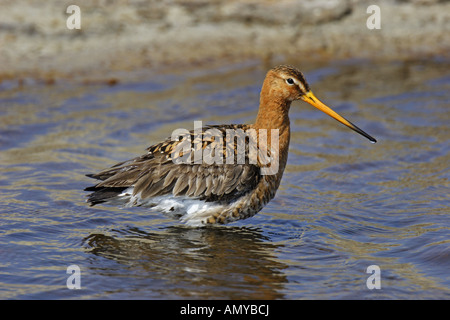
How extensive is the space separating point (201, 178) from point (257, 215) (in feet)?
3.71

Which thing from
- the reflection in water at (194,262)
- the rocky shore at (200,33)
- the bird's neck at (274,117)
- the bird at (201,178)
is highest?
the rocky shore at (200,33)

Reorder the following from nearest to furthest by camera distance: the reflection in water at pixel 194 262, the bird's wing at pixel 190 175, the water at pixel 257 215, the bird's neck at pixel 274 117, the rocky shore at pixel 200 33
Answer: the reflection in water at pixel 194 262, the water at pixel 257 215, the bird's wing at pixel 190 175, the bird's neck at pixel 274 117, the rocky shore at pixel 200 33

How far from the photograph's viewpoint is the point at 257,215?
27.2ft

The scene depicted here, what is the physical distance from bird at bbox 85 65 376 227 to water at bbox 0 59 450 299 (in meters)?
0.33

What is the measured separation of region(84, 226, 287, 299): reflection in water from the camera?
6285mm

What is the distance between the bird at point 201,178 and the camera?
7.41 meters

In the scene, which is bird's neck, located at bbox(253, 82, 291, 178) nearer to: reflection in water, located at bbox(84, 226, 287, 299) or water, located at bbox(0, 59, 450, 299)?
water, located at bbox(0, 59, 450, 299)

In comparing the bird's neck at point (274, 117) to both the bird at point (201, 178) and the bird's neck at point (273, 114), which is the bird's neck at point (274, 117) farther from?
the bird at point (201, 178)

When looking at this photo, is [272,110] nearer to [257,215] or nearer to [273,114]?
[273,114]

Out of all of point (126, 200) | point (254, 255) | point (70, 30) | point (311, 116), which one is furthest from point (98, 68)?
point (254, 255)

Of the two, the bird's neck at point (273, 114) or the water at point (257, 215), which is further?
the bird's neck at point (273, 114)

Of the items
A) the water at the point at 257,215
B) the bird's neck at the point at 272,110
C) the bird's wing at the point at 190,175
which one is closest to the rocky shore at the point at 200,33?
the water at the point at 257,215

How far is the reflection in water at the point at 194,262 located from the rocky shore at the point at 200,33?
233 inches

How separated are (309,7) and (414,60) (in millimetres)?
2245
